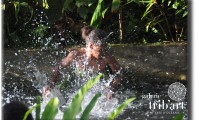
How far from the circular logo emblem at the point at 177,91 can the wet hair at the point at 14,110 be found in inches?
13.8

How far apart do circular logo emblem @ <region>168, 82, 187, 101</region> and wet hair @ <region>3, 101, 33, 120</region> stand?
35 cm

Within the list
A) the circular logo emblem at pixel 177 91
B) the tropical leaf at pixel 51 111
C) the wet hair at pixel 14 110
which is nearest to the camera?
the tropical leaf at pixel 51 111

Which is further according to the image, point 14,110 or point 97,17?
point 97,17

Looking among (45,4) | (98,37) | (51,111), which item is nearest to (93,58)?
(98,37)

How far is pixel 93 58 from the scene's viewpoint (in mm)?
1071

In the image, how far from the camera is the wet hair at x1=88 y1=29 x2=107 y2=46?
3.49 ft

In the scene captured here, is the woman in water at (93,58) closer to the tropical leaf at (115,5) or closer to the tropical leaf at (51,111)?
the tropical leaf at (115,5)

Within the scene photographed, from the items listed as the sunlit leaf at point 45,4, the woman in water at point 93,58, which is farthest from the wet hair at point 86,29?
the sunlit leaf at point 45,4

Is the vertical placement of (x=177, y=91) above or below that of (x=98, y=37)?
below

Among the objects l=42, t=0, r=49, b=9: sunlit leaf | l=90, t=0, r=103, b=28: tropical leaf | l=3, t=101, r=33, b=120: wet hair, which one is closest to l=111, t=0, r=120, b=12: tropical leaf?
l=90, t=0, r=103, b=28: tropical leaf

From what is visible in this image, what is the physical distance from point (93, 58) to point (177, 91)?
8.7 inches

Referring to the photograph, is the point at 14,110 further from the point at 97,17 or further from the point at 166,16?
the point at 166,16

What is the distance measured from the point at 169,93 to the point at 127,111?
0.11 m

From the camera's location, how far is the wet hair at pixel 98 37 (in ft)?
3.49
